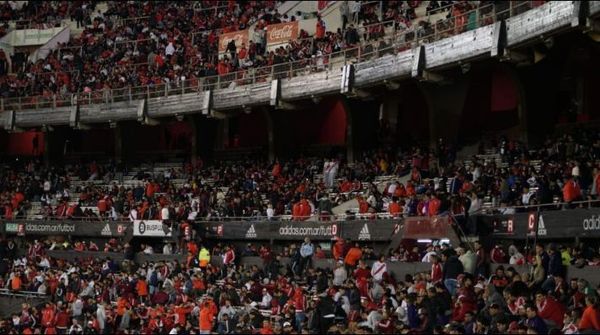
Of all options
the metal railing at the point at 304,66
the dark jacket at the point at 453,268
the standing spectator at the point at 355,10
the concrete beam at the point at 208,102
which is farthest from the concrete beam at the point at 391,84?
the dark jacket at the point at 453,268

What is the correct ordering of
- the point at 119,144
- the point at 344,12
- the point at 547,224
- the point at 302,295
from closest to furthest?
the point at 547,224, the point at 302,295, the point at 344,12, the point at 119,144

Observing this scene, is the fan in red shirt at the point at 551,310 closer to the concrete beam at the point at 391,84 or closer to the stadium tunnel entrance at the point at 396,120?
the stadium tunnel entrance at the point at 396,120

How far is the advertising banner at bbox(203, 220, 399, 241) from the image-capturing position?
947 inches

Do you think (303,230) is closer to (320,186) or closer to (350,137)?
(320,186)

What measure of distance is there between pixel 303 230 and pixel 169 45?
1597cm

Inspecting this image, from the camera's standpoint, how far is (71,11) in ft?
163

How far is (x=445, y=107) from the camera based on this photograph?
29.4 metres

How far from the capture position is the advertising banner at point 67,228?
1280 inches

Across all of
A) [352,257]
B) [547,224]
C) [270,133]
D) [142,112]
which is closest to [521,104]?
[352,257]

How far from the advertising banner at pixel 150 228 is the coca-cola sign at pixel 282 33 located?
28.6 feet

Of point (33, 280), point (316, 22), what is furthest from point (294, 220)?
point (316, 22)

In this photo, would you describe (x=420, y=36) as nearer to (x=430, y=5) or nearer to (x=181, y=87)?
(x=430, y=5)

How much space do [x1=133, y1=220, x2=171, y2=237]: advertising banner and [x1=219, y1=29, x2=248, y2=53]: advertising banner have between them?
8699 mm

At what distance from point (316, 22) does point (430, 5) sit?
6.02 metres
